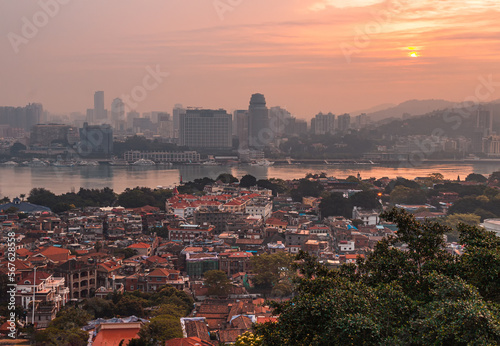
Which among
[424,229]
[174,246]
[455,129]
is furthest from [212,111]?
[424,229]

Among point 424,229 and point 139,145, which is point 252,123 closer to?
point 139,145

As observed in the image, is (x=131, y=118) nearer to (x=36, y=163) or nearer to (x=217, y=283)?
(x=36, y=163)

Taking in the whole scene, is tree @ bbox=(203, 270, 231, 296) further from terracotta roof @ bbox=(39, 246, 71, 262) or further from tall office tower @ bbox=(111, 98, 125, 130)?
tall office tower @ bbox=(111, 98, 125, 130)

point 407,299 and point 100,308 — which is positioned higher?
point 407,299

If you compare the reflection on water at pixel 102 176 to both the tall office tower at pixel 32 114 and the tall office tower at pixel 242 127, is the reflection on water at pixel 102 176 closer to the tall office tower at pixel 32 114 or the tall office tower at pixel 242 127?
the tall office tower at pixel 242 127

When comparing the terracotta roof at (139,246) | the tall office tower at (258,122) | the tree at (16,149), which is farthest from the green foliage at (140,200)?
the tall office tower at (258,122)

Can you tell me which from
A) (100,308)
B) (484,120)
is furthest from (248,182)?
(484,120)
